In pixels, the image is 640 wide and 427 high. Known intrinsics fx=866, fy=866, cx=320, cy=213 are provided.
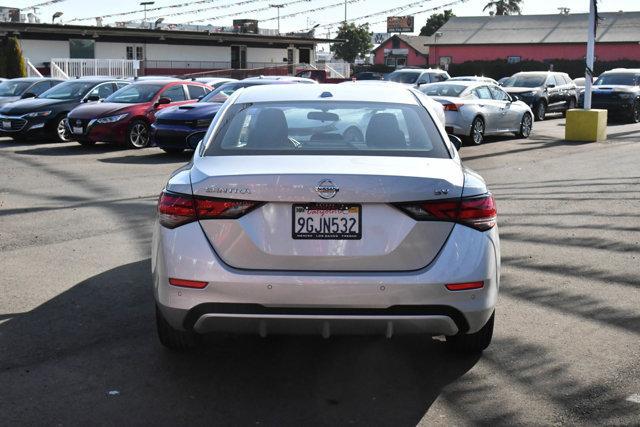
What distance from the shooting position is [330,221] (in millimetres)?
4359

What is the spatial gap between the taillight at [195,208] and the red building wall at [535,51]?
71893 mm

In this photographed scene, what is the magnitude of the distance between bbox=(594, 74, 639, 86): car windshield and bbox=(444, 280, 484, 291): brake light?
86.9 ft

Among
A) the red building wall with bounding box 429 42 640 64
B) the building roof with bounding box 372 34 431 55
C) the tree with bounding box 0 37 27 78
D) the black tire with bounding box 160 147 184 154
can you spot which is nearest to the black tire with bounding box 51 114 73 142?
the black tire with bounding box 160 147 184 154

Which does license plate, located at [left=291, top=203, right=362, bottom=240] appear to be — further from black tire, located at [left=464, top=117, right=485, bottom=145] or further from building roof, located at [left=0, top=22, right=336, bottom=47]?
building roof, located at [left=0, top=22, right=336, bottom=47]

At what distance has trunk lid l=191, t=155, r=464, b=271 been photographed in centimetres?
435

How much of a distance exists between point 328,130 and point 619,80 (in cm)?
2605

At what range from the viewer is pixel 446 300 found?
443 cm

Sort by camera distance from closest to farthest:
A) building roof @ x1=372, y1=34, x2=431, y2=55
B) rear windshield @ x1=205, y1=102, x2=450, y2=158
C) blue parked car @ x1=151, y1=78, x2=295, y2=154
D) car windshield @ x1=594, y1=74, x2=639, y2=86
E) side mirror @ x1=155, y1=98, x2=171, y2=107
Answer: rear windshield @ x1=205, y1=102, x2=450, y2=158 < blue parked car @ x1=151, y1=78, x2=295, y2=154 < side mirror @ x1=155, y1=98, x2=171, y2=107 < car windshield @ x1=594, y1=74, x2=639, y2=86 < building roof @ x1=372, y1=34, x2=431, y2=55

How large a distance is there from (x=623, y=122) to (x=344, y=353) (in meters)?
25.3

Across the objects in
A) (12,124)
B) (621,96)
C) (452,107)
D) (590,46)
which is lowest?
(12,124)

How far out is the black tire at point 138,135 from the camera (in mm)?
18484

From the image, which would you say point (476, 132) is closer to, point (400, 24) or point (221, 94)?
point (221, 94)

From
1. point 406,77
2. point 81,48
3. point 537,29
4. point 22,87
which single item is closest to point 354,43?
point 537,29

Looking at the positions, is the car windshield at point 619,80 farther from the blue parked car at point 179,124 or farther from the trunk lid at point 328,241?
the trunk lid at point 328,241
